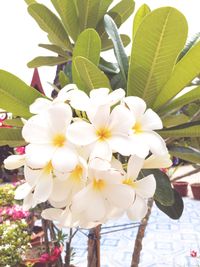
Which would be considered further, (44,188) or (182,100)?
(182,100)

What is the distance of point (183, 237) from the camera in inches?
134

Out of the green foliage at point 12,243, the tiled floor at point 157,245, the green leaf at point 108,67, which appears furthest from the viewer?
the tiled floor at point 157,245

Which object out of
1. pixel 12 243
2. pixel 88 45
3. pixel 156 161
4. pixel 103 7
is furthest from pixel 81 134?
pixel 12 243

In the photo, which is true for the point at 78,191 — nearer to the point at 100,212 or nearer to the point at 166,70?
the point at 100,212

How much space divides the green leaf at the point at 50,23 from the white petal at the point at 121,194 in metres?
0.69

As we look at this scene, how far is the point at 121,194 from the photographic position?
37 centimetres

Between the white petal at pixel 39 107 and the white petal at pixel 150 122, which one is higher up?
the white petal at pixel 39 107

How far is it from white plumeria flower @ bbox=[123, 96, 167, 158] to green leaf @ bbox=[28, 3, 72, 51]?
619 mm

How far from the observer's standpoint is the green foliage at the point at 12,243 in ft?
5.53

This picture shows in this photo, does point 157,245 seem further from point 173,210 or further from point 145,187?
point 145,187

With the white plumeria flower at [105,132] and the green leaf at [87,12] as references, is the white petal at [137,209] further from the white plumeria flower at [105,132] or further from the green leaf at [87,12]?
the green leaf at [87,12]

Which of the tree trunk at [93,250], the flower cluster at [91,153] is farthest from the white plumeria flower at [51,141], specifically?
the tree trunk at [93,250]

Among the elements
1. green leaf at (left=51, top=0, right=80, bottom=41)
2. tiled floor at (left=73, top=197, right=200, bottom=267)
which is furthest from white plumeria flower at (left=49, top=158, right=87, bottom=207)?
tiled floor at (left=73, top=197, right=200, bottom=267)

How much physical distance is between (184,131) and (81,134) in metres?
0.26
